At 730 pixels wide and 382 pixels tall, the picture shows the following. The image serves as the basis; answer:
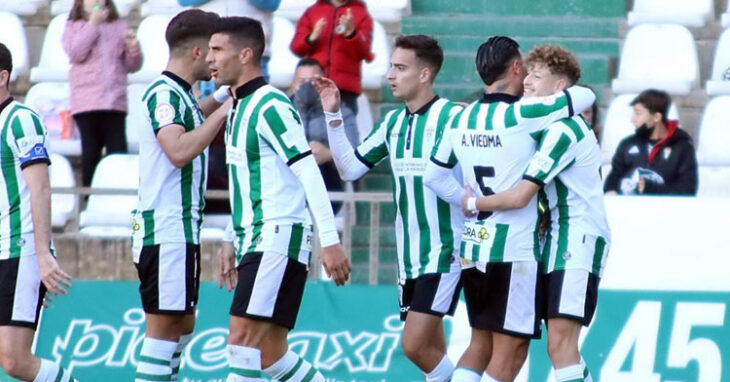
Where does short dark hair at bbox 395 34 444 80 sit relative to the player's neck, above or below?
above

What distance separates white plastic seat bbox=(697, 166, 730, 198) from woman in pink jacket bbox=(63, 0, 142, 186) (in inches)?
171

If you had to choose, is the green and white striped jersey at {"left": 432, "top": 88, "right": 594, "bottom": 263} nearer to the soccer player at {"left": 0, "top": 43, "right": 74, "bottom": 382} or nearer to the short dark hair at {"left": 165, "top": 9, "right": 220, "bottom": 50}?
the short dark hair at {"left": 165, "top": 9, "right": 220, "bottom": 50}

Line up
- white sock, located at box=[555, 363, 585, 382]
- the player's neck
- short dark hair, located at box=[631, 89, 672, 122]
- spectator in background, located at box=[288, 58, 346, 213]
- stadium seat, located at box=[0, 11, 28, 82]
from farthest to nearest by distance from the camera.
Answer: stadium seat, located at box=[0, 11, 28, 82] < spectator in background, located at box=[288, 58, 346, 213] < short dark hair, located at box=[631, 89, 672, 122] < the player's neck < white sock, located at box=[555, 363, 585, 382]

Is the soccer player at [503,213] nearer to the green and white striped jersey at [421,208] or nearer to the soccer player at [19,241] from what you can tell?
the green and white striped jersey at [421,208]

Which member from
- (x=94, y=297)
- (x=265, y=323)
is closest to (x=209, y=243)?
(x=94, y=297)

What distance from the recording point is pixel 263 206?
7.29 meters

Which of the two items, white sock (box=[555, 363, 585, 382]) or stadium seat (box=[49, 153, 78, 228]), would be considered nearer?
white sock (box=[555, 363, 585, 382])

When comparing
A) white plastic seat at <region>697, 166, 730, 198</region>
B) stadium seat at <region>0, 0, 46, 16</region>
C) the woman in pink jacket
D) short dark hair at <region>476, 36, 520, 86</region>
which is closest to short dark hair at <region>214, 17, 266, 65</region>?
short dark hair at <region>476, 36, 520, 86</region>

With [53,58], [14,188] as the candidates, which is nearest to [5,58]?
[14,188]

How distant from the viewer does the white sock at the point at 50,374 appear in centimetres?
775

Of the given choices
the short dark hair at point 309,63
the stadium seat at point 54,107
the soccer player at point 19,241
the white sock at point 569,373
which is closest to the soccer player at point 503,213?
the white sock at point 569,373

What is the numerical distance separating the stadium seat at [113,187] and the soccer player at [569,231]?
431 centimetres

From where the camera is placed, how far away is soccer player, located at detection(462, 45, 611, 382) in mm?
7328

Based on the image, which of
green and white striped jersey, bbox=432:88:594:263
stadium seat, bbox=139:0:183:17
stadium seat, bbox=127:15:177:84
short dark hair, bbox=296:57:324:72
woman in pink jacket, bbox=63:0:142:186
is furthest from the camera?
stadium seat, bbox=139:0:183:17
